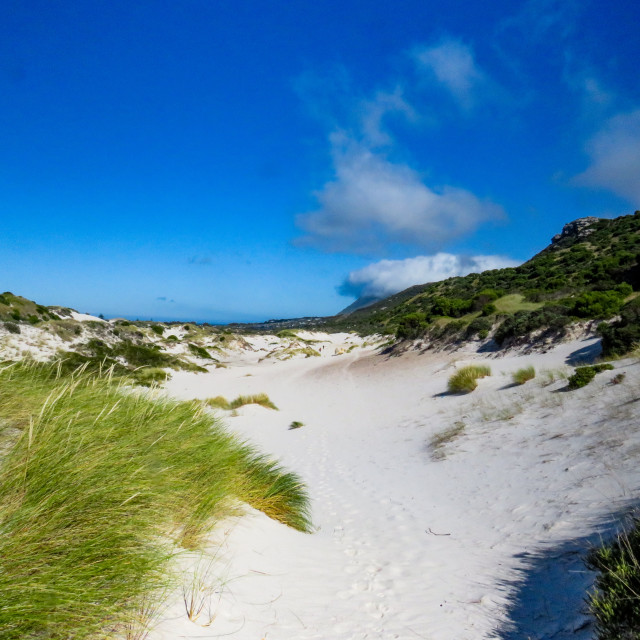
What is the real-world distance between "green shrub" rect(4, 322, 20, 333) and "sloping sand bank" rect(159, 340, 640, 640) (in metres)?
21.2

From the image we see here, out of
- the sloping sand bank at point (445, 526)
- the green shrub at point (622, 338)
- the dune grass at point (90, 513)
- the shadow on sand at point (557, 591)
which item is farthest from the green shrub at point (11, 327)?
the green shrub at point (622, 338)

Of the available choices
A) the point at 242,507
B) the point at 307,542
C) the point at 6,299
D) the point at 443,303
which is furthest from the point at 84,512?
the point at 6,299

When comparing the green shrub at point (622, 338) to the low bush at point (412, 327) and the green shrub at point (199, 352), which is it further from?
the green shrub at point (199, 352)

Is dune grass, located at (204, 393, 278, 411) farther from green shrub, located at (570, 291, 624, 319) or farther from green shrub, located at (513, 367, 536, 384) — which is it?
green shrub, located at (570, 291, 624, 319)

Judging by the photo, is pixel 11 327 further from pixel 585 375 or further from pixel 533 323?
pixel 533 323

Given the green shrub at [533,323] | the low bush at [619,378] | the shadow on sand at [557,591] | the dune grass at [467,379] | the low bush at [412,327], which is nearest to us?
the shadow on sand at [557,591]

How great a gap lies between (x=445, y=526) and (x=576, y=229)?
7505 centimetres

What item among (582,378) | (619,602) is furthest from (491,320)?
(619,602)

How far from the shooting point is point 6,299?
27641mm

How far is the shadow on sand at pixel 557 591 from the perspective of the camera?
8.44ft

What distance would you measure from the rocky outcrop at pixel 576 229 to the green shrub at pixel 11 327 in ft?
226

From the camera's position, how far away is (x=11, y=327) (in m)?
24.5

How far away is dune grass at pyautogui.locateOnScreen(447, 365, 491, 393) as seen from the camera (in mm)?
12992

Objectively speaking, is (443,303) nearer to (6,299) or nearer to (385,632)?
(385,632)
